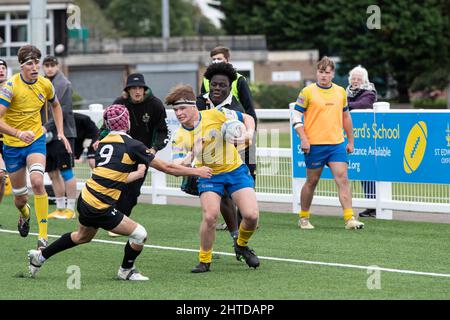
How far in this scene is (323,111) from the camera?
46.5 feet

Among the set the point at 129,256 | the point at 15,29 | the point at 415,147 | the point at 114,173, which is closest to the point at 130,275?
the point at 129,256

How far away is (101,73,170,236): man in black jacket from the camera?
40.9ft

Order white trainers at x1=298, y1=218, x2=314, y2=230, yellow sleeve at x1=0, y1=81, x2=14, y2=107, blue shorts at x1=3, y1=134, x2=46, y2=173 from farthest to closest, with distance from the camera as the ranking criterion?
white trainers at x1=298, y1=218, x2=314, y2=230, blue shorts at x1=3, y1=134, x2=46, y2=173, yellow sleeve at x1=0, y1=81, x2=14, y2=107

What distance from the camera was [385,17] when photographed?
68750 mm

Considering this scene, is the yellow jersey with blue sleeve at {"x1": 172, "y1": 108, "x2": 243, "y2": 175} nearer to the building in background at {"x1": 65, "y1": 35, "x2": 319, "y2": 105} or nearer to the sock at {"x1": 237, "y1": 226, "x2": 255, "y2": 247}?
the sock at {"x1": 237, "y1": 226, "x2": 255, "y2": 247}

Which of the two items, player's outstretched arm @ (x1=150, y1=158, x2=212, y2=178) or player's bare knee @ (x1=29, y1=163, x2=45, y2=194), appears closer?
player's outstretched arm @ (x1=150, y1=158, x2=212, y2=178)

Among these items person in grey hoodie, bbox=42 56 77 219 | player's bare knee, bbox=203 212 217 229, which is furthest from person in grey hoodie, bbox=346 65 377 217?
player's bare knee, bbox=203 212 217 229

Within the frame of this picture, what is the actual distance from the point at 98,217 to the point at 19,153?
9.16ft

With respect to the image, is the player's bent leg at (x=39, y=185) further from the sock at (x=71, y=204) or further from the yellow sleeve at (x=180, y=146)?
the sock at (x=71, y=204)

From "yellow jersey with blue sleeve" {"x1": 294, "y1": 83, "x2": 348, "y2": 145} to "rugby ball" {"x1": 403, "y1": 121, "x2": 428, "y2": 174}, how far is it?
116 cm

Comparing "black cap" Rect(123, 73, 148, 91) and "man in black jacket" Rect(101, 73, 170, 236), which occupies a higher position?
"black cap" Rect(123, 73, 148, 91)

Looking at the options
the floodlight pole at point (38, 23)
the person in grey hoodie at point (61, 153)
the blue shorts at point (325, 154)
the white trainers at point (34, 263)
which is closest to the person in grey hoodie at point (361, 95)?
the blue shorts at point (325, 154)

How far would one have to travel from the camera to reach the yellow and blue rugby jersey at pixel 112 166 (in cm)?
1015

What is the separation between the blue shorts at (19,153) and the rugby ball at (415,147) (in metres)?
4.83
